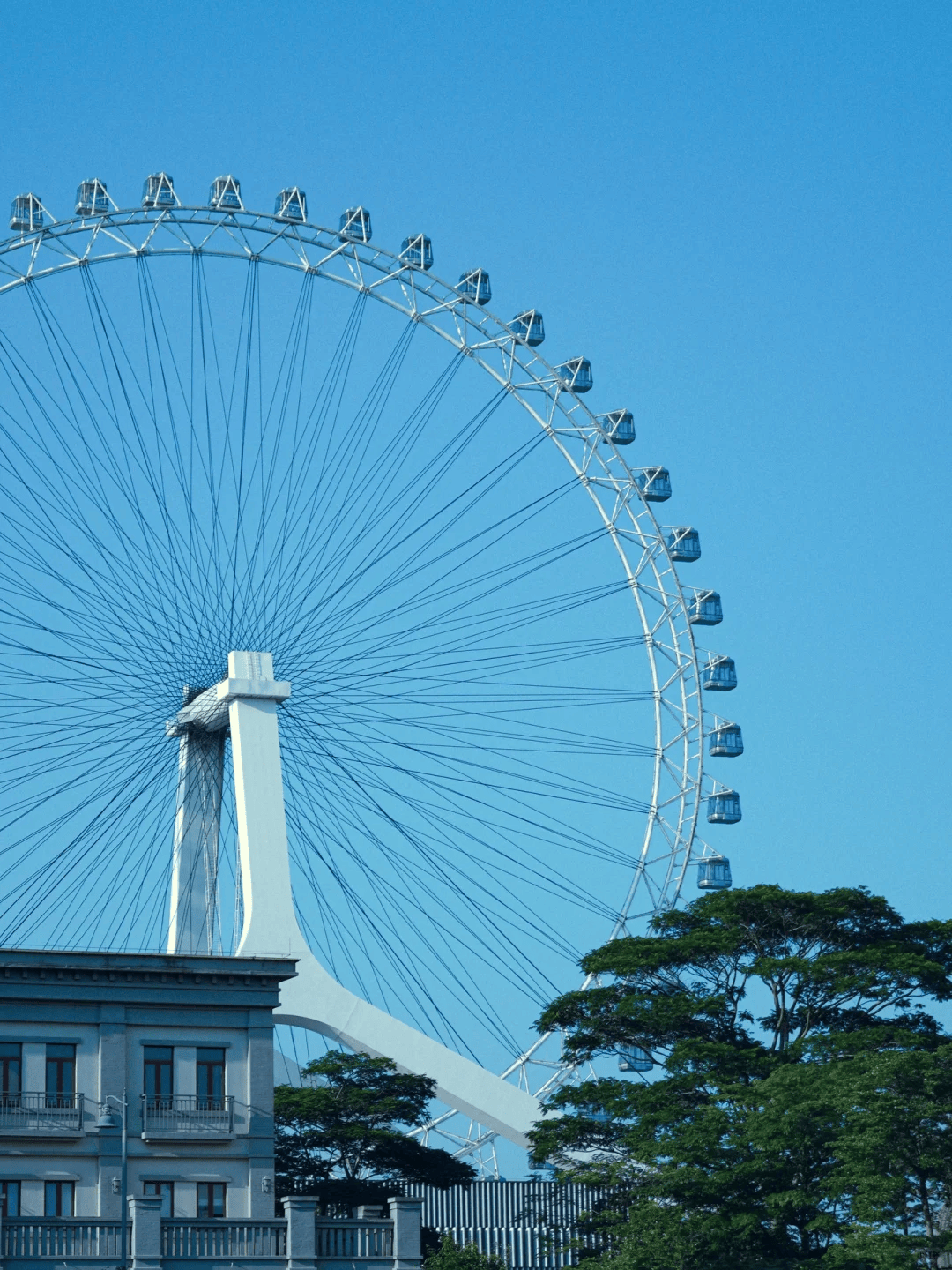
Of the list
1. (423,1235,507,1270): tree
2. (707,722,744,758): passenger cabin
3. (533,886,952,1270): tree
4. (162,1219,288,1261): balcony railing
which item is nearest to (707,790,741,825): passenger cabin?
(707,722,744,758): passenger cabin

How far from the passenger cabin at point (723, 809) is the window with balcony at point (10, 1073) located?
1258 inches

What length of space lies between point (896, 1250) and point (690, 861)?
28351 mm

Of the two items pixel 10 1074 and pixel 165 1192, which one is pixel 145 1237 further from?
pixel 10 1074

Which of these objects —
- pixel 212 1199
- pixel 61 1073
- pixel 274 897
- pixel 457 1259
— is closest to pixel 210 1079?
pixel 212 1199

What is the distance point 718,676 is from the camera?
72.3 metres

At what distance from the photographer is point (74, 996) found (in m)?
43.8

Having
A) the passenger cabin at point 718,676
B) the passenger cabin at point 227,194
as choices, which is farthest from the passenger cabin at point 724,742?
the passenger cabin at point 227,194

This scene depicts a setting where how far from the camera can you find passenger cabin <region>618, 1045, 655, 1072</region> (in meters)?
54.4

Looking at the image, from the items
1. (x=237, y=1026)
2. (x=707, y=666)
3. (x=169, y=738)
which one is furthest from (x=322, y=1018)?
(x=707, y=666)

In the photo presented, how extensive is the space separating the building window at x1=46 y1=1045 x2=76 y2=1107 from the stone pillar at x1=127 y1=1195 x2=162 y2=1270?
6.97m

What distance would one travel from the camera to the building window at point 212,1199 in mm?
44000

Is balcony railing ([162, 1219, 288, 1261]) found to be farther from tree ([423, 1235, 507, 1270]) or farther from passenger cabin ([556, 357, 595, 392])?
passenger cabin ([556, 357, 595, 392])

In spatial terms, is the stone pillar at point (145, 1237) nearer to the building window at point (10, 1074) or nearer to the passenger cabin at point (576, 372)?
the building window at point (10, 1074)

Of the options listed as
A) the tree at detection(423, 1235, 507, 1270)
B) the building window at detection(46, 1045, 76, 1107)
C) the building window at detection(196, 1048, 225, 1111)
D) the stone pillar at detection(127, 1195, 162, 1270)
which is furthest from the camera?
the tree at detection(423, 1235, 507, 1270)
